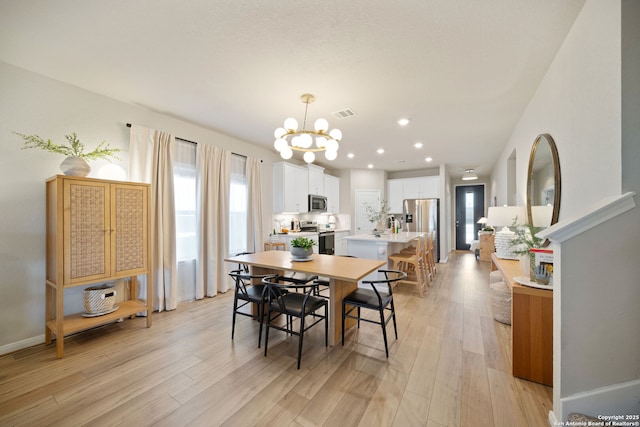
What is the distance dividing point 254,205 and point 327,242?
2.18 m

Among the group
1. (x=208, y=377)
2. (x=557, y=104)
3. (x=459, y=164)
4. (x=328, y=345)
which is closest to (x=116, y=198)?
(x=208, y=377)

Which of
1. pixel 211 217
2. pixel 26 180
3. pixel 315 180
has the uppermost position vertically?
pixel 315 180

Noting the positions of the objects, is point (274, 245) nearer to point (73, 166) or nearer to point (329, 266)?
point (329, 266)

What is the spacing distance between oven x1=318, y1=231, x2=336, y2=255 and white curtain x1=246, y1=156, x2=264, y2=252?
148 cm

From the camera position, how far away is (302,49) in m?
2.09

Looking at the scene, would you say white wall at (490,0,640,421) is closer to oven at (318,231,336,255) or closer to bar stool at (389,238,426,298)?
bar stool at (389,238,426,298)

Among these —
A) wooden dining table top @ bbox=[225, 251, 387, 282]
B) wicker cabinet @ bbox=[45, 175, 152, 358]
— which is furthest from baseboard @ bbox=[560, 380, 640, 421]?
wicker cabinet @ bbox=[45, 175, 152, 358]

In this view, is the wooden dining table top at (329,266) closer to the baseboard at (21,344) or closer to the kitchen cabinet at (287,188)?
the baseboard at (21,344)

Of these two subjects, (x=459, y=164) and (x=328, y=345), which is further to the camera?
(x=459, y=164)

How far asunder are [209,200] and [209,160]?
662mm

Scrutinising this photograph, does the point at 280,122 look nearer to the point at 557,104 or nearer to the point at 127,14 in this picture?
the point at 127,14

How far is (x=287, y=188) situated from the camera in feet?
17.7

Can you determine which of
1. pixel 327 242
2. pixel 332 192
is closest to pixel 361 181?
pixel 332 192

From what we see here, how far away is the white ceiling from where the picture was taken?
5.62 ft
